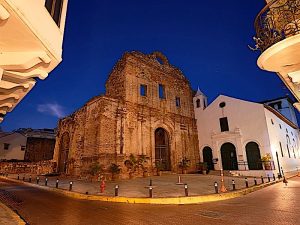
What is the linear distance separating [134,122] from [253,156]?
1231cm

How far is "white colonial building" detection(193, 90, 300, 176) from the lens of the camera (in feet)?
60.8

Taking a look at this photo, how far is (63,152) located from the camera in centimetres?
2241

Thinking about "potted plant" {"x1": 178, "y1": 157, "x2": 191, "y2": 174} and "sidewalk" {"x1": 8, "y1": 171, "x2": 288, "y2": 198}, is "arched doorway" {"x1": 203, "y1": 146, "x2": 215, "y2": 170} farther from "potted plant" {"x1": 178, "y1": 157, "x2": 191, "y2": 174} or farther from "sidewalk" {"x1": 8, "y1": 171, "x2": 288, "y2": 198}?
"sidewalk" {"x1": 8, "y1": 171, "x2": 288, "y2": 198}

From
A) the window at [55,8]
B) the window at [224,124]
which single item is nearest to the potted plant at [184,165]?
the window at [224,124]

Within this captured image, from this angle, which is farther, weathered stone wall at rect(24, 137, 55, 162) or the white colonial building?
weathered stone wall at rect(24, 137, 55, 162)

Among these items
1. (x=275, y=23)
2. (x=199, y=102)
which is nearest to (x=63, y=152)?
(x=199, y=102)

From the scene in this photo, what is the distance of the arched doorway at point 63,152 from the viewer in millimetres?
21688

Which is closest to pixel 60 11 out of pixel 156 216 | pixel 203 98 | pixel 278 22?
pixel 278 22

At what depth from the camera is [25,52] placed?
248cm

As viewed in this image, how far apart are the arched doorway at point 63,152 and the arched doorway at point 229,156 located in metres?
17.4

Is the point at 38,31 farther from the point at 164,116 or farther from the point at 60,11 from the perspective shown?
the point at 164,116

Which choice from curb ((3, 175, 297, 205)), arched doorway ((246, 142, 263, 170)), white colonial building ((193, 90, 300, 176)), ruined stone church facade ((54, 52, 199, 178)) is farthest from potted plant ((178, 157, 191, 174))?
curb ((3, 175, 297, 205))

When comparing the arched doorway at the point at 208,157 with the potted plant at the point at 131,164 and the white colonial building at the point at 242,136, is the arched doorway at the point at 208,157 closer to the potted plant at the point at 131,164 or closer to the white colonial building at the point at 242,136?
the white colonial building at the point at 242,136

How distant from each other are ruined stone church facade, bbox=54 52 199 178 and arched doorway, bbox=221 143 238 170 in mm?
3218
